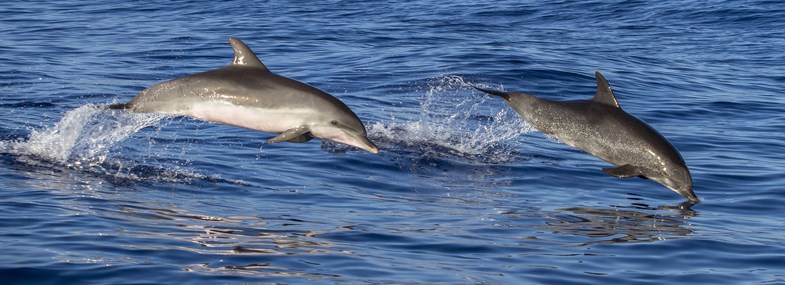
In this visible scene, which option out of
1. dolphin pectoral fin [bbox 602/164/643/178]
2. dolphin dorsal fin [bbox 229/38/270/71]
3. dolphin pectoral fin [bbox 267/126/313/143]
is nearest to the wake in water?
dolphin dorsal fin [bbox 229/38/270/71]

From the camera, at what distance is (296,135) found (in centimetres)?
1003

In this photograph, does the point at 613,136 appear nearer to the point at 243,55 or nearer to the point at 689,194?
the point at 689,194

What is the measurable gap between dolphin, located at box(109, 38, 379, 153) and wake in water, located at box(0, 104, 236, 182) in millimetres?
1127

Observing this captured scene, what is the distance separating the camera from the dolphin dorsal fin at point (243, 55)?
10281 mm

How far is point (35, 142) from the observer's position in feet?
41.4

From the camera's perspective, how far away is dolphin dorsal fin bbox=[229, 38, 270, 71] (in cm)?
1028

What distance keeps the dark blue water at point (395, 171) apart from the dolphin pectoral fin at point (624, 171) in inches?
13.3

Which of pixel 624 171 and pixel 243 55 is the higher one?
pixel 243 55

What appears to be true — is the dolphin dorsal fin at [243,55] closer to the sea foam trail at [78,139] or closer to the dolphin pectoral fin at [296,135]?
the dolphin pectoral fin at [296,135]

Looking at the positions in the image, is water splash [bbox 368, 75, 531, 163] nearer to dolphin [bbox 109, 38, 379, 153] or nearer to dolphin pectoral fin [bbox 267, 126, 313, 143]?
dolphin [bbox 109, 38, 379, 153]

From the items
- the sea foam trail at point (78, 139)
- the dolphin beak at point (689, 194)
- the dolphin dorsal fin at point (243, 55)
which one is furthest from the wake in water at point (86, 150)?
the dolphin beak at point (689, 194)

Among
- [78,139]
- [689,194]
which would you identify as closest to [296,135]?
[78,139]

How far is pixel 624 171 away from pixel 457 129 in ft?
15.0

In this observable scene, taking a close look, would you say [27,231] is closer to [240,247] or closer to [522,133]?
[240,247]
